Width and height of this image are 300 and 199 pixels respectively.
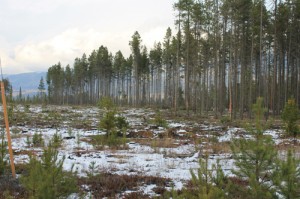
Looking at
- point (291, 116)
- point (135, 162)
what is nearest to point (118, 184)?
point (135, 162)

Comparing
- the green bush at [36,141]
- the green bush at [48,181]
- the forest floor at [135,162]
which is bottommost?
the forest floor at [135,162]

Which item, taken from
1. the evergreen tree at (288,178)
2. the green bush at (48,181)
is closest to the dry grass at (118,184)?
the green bush at (48,181)

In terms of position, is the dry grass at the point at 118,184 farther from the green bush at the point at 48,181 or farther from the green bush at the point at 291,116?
the green bush at the point at 291,116

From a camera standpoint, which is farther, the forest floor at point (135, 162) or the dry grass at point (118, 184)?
the forest floor at point (135, 162)

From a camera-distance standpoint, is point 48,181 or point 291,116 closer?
point 48,181

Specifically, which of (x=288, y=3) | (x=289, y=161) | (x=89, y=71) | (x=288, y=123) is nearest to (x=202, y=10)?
(x=288, y=3)

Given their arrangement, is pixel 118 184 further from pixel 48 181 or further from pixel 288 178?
pixel 288 178

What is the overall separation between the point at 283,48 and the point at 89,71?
54397 mm

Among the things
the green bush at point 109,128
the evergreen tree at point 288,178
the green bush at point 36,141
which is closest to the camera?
the evergreen tree at point 288,178

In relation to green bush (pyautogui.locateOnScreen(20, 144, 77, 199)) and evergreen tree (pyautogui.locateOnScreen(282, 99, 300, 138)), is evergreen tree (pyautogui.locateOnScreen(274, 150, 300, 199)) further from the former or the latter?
evergreen tree (pyautogui.locateOnScreen(282, 99, 300, 138))

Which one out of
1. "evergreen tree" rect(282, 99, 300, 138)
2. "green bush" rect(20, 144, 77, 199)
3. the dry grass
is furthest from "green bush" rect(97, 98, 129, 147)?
"evergreen tree" rect(282, 99, 300, 138)

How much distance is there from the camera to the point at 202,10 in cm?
3256

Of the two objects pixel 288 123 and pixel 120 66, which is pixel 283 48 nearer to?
pixel 288 123

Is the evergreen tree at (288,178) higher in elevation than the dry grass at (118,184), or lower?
higher
